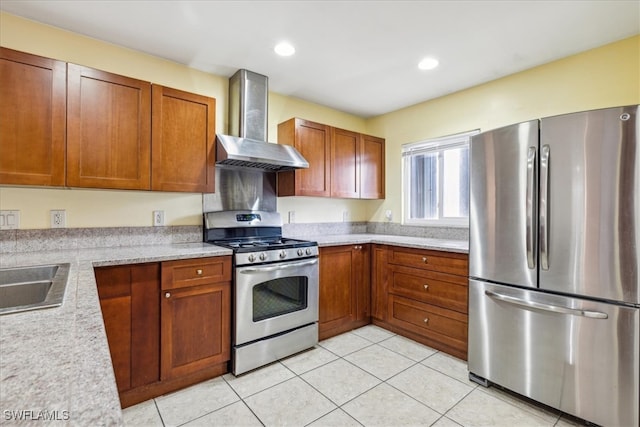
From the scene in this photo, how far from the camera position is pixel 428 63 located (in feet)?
8.54

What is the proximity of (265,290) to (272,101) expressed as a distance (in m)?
1.94

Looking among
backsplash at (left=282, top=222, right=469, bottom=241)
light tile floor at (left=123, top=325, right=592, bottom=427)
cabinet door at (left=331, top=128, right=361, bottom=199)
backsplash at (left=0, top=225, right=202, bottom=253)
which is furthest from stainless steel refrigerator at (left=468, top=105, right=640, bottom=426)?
backsplash at (left=0, top=225, right=202, bottom=253)

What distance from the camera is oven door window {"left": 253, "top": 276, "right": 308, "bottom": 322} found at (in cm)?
240

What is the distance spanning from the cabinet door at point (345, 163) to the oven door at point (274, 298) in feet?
3.39

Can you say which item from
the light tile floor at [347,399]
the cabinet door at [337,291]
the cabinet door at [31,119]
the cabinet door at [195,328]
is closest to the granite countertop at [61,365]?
the cabinet door at [195,328]

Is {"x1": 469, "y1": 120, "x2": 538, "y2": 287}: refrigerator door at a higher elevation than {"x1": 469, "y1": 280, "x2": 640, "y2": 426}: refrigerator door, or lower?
higher

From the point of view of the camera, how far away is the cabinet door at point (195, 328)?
204 centimetres

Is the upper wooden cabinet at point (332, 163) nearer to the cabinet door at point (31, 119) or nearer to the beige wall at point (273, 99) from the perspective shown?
the beige wall at point (273, 99)

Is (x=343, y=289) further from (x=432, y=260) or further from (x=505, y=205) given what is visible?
(x=505, y=205)

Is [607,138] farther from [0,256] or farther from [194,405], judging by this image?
[0,256]

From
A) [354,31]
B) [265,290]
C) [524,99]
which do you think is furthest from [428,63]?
[265,290]

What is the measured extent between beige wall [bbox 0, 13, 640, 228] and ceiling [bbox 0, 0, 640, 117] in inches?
3.5

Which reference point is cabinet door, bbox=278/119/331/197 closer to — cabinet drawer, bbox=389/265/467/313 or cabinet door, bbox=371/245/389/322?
cabinet door, bbox=371/245/389/322

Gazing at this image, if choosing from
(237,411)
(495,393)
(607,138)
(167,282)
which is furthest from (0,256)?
(607,138)
